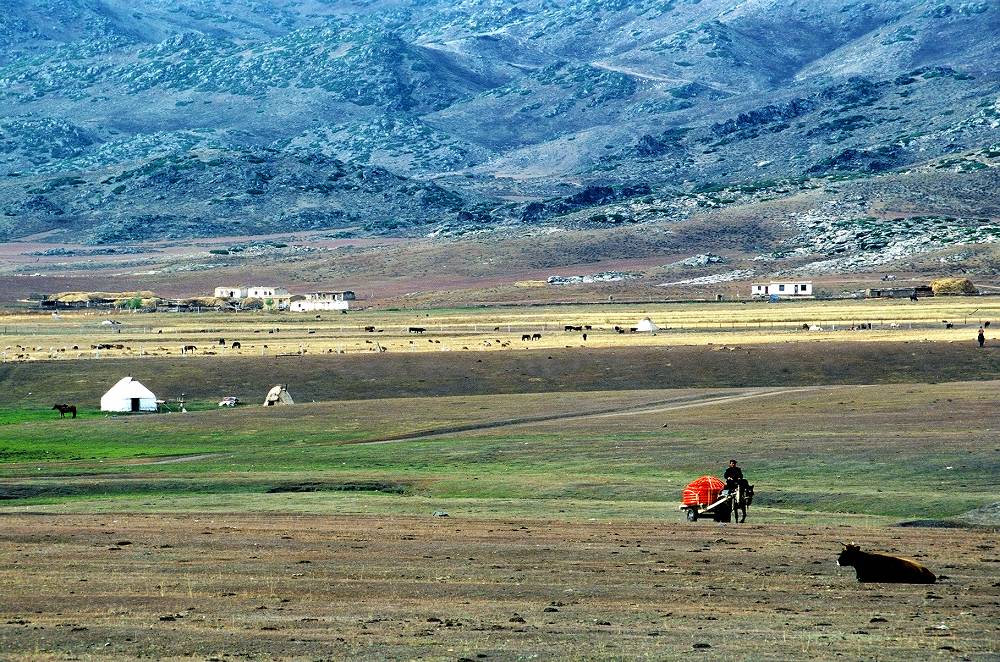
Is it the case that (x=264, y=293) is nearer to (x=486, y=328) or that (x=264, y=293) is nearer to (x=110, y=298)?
(x=110, y=298)

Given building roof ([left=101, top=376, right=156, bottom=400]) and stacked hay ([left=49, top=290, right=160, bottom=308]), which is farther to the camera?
stacked hay ([left=49, top=290, right=160, bottom=308])

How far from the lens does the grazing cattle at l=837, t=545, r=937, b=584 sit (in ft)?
85.6

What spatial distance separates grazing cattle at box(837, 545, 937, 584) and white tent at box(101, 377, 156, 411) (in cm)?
4696

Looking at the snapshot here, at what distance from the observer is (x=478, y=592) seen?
84.7ft

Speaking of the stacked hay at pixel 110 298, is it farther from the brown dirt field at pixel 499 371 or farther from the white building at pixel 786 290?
the brown dirt field at pixel 499 371

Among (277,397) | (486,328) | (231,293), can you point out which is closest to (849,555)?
(277,397)

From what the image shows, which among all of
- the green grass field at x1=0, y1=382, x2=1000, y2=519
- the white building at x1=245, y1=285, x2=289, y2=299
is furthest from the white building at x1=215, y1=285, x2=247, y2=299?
the green grass field at x1=0, y1=382, x2=1000, y2=519

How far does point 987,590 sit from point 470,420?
3657 centimetres

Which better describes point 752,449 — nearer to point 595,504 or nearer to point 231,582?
point 595,504

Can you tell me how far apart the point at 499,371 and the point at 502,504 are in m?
42.5

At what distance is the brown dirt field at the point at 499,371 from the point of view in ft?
250

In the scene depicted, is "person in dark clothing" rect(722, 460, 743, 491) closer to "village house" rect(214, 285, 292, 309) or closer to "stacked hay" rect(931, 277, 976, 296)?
"stacked hay" rect(931, 277, 976, 296)

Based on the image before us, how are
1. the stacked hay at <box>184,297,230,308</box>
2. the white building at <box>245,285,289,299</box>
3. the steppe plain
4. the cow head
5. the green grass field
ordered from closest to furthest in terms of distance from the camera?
1. the steppe plain
2. the cow head
3. the green grass field
4. the stacked hay at <box>184,297,230,308</box>
5. the white building at <box>245,285,289,299</box>

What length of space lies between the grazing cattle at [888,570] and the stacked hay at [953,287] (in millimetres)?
149194
